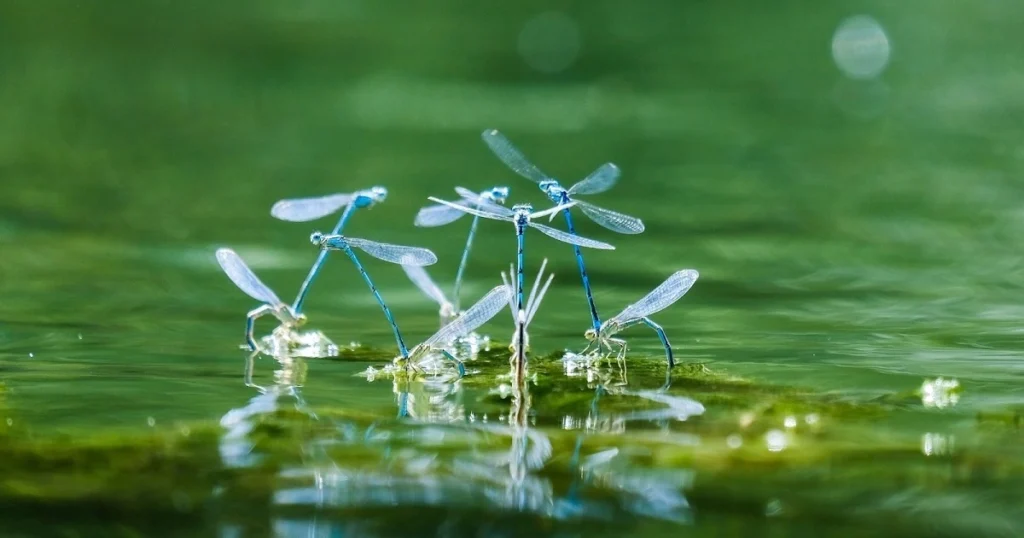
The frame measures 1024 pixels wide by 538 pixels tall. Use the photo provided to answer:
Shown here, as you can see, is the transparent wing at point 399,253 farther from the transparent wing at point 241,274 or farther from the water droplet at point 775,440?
the water droplet at point 775,440

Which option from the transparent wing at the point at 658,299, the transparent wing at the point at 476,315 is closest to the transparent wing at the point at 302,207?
the transparent wing at the point at 476,315

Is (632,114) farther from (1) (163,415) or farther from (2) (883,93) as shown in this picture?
(1) (163,415)

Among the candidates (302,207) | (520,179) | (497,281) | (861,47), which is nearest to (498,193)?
(302,207)

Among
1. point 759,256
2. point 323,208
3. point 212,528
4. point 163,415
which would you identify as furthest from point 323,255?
point 759,256

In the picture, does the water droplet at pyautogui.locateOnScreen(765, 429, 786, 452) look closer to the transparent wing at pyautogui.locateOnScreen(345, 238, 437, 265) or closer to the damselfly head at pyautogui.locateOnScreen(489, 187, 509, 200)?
the transparent wing at pyautogui.locateOnScreen(345, 238, 437, 265)

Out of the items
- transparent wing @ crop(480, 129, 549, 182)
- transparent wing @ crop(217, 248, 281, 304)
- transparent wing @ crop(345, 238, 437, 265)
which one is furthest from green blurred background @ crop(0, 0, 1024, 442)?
transparent wing @ crop(480, 129, 549, 182)

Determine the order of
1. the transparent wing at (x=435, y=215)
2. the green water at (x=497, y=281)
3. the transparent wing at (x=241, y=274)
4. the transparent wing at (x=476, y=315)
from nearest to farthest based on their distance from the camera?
→ the green water at (x=497, y=281) → the transparent wing at (x=476, y=315) → the transparent wing at (x=241, y=274) → the transparent wing at (x=435, y=215)

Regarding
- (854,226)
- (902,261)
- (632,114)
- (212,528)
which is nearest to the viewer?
(212,528)
